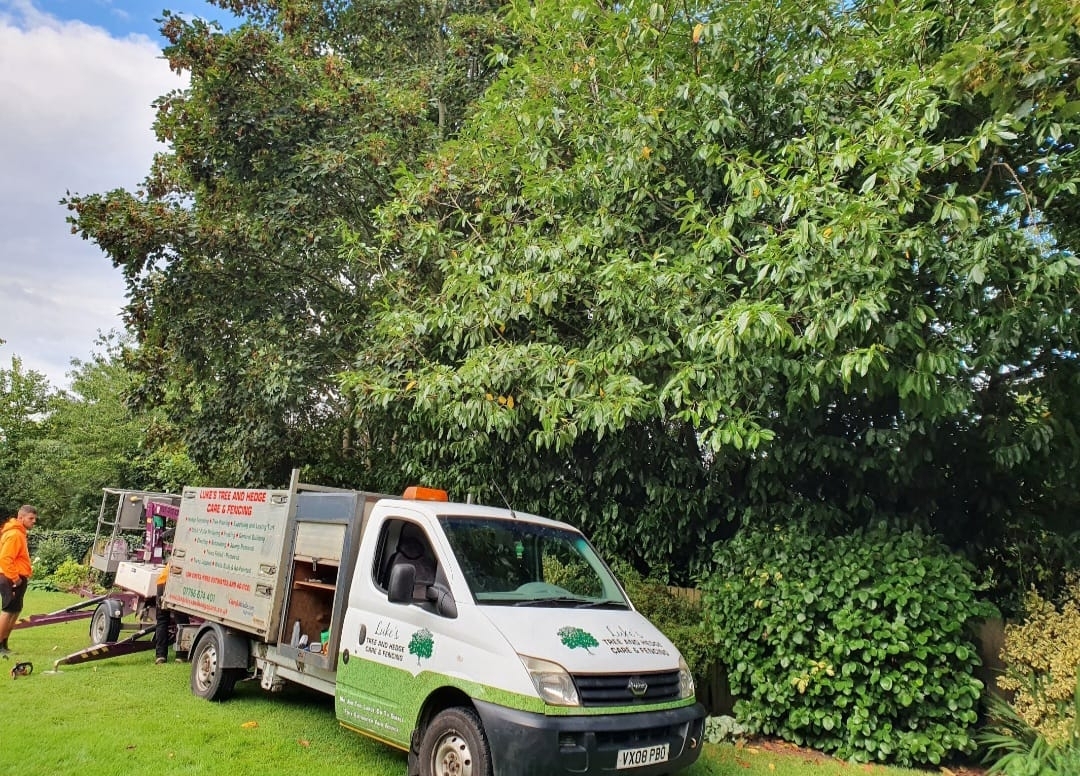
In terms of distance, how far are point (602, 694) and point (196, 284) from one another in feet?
28.7

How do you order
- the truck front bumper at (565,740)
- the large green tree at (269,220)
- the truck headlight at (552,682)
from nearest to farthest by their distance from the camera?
the truck front bumper at (565,740), the truck headlight at (552,682), the large green tree at (269,220)

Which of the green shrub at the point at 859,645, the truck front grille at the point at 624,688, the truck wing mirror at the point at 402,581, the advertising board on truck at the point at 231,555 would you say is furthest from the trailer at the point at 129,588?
the green shrub at the point at 859,645

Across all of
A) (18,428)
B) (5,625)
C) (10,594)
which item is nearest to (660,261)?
(10,594)

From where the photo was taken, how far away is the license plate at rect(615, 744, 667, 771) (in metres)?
3.94

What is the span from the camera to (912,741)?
5.58m

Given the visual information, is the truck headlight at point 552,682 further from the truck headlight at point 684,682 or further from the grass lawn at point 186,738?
the grass lawn at point 186,738

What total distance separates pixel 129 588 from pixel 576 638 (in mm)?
7479

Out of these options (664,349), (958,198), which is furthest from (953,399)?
(664,349)

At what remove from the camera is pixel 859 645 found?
5680mm

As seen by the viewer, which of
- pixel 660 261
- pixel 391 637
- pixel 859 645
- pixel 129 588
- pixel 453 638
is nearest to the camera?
pixel 453 638

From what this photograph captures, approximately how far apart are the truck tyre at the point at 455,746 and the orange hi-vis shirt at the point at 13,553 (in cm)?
704

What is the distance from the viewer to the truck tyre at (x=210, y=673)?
6586mm

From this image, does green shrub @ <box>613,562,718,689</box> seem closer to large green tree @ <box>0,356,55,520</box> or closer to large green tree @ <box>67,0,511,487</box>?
large green tree @ <box>67,0,511,487</box>

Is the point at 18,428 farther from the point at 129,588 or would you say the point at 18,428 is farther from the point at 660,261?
the point at 660,261
